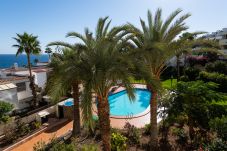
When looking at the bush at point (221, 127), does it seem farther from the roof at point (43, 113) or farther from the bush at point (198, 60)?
the bush at point (198, 60)

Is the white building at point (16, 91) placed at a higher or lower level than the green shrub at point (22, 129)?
higher

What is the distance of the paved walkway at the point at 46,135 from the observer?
14046 millimetres

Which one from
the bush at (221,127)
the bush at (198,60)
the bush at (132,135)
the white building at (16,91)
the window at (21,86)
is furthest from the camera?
the bush at (198,60)

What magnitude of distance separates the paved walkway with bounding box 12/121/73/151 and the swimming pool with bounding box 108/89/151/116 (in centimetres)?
651

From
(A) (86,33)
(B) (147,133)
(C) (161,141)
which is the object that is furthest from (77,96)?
(C) (161,141)

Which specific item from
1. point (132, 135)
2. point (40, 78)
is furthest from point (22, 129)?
point (40, 78)

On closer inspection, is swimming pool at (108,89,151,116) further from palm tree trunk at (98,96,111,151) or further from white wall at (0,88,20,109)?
palm tree trunk at (98,96,111,151)

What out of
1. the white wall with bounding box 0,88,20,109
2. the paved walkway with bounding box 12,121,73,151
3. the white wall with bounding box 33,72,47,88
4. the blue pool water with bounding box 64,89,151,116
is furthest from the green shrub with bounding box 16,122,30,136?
the white wall with bounding box 33,72,47,88

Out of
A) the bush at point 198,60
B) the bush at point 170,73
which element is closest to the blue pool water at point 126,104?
the bush at point 170,73

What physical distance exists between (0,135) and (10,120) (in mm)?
1382

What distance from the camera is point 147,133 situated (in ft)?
45.5

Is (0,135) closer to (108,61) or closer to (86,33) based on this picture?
(86,33)

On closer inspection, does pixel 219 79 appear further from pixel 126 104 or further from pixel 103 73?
pixel 103 73

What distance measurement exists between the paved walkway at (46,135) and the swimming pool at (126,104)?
21.3 feet
